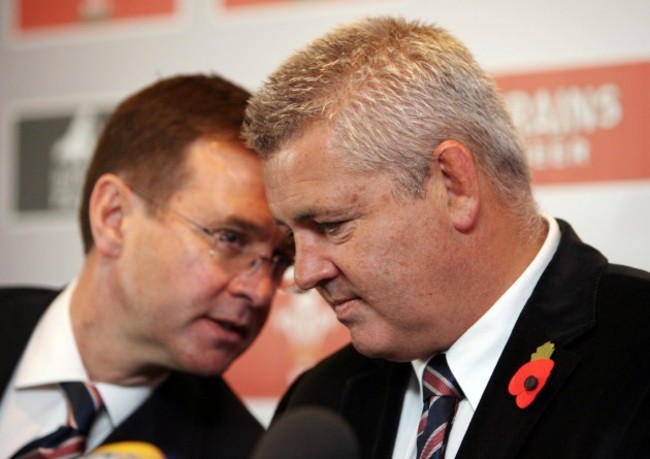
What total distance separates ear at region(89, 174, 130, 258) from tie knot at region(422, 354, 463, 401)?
842mm

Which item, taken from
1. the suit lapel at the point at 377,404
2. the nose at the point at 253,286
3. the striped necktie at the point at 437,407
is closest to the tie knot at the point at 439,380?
the striped necktie at the point at 437,407

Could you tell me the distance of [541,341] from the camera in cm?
170

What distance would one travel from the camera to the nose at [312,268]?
5.72ft

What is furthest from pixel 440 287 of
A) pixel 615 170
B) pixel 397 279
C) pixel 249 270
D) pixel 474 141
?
pixel 615 170

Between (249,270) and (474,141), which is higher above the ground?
(474,141)

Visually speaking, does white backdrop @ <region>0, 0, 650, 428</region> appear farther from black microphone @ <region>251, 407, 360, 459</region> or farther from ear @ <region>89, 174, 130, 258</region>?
black microphone @ <region>251, 407, 360, 459</region>

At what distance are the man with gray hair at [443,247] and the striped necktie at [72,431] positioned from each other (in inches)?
29.9

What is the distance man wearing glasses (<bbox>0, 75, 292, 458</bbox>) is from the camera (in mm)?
2254

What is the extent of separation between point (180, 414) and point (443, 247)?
95cm

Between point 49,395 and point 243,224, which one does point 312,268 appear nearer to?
point 243,224

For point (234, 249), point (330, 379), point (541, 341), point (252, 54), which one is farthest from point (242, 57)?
point (541, 341)

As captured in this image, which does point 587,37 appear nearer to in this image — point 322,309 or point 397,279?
point 322,309

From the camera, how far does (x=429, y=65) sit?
1.76 metres

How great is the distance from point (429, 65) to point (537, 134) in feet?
3.05
